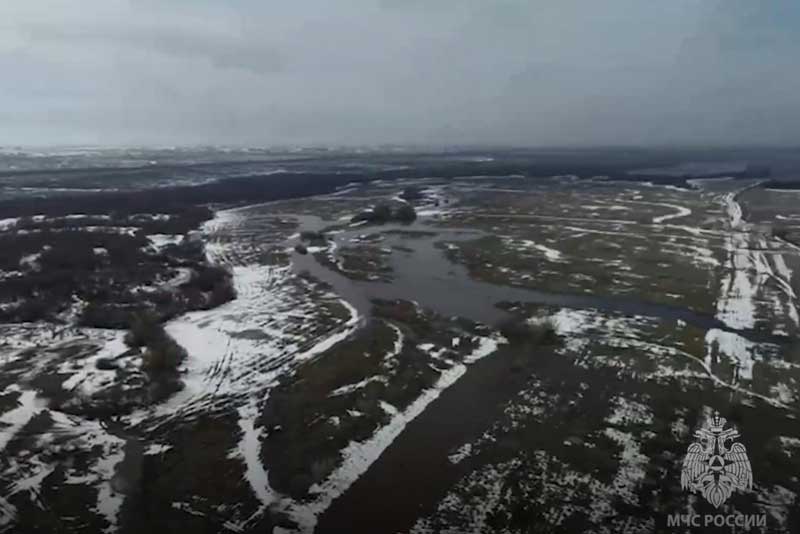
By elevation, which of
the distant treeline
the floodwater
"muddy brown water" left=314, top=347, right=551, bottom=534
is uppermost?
the distant treeline

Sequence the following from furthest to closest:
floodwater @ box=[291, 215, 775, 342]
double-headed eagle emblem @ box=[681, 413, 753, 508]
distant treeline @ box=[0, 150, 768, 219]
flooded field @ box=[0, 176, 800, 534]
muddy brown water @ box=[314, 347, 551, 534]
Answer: distant treeline @ box=[0, 150, 768, 219]
floodwater @ box=[291, 215, 775, 342]
double-headed eagle emblem @ box=[681, 413, 753, 508]
flooded field @ box=[0, 176, 800, 534]
muddy brown water @ box=[314, 347, 551, 534]

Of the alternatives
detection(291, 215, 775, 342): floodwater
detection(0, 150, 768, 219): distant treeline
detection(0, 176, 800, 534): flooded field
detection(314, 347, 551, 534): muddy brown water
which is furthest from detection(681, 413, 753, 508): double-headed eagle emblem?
detection(0, 150, 768, 219): distant treeline

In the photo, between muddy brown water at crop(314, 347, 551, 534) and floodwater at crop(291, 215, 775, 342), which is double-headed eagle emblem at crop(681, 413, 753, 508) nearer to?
muddy brown water at crop(314, 347, 551, 534)

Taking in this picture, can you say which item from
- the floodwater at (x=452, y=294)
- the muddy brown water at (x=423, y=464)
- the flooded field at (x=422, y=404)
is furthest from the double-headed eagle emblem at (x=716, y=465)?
the floodwater at (x=452, y=294)

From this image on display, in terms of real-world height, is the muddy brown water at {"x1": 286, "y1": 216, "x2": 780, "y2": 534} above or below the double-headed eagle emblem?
below

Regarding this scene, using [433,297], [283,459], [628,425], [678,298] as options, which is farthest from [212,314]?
[678,298]

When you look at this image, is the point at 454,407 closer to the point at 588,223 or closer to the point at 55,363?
the point at 55,363

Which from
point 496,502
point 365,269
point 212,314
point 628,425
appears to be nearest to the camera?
point 496,502
